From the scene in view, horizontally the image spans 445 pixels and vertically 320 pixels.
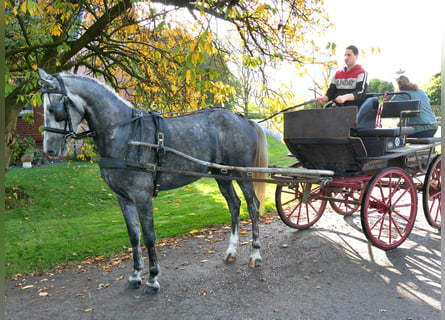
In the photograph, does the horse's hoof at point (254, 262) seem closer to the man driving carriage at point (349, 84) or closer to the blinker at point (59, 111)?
the man driving carriage at point (349, 84)

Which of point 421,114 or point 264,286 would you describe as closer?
point 264,286

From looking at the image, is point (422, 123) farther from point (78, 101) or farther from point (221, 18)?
point (78, 101)

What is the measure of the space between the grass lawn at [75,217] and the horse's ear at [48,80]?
9.40 ft

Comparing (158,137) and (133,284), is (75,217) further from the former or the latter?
(158,137)

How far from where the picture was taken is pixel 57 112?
372 centimetres

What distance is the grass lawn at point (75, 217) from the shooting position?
570cm

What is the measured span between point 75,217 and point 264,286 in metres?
5.57

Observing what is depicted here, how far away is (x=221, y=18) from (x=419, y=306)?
5.87 metres

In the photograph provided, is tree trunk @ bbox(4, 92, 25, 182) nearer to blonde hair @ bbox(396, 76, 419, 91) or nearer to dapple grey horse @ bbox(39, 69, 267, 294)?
dapple grey horse @ bbox(39, 69, 267, 294)

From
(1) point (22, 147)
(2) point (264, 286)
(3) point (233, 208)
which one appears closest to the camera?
(2) point (264, 286)

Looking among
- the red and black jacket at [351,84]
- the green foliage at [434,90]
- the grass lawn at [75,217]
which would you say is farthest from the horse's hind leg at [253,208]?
the green foliage at [434,90]

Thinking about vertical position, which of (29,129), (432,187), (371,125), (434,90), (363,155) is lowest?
(432,187)

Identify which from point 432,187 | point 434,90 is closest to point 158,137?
point 432,187

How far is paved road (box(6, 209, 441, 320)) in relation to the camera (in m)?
3.72
